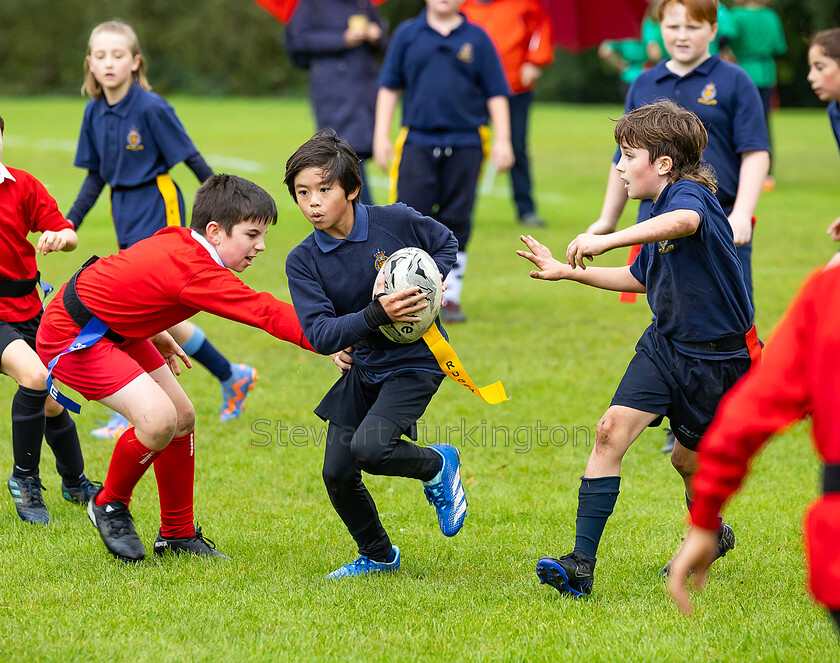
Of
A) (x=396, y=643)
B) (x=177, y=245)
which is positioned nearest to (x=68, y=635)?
(x=396, y=643)

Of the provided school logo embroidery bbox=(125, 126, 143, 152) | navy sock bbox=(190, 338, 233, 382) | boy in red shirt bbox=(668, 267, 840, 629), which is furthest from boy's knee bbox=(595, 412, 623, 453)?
school logo embroidery bbox=(125, 126, 143, 152)

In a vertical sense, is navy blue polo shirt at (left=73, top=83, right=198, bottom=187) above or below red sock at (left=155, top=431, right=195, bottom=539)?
above

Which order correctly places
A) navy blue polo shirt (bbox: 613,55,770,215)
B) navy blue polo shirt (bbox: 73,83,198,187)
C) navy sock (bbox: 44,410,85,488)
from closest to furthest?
navy sock (bbox: 44,410,85,488), navy blue polo shirt (bbox: 613,55,770,215), navy blue polo shirt (bbox: 73,83,198,187)

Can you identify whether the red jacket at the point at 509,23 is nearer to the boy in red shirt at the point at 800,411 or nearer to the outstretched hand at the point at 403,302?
the outstretched hand at the point at 403,302

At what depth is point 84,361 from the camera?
4281mm

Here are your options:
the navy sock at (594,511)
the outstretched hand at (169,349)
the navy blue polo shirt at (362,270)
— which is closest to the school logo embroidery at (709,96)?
the navy blue polo shirt at (362,270)

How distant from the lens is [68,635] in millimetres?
3631

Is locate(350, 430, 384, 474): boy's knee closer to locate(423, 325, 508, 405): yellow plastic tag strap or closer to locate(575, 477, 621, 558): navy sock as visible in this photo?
locate(423, 325, 508, 405): yellow plastic tag strap

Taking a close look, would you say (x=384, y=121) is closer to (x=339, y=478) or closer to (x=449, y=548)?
(x=449, y=548)

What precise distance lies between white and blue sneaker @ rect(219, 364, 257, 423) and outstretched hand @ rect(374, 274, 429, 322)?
2886 mm

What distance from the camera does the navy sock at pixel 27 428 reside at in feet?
16.1

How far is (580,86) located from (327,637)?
46.3 metres

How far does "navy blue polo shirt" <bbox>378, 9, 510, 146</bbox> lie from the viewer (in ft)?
28.0

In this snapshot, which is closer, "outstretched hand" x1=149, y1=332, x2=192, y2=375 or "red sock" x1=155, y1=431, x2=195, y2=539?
"red sock" x1=155, y1=431, x2=195, y2=539
